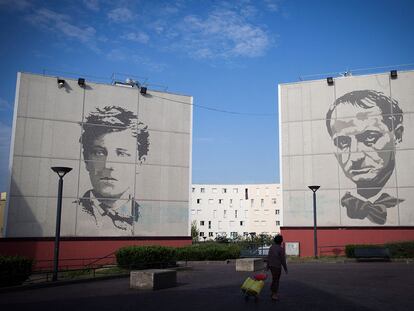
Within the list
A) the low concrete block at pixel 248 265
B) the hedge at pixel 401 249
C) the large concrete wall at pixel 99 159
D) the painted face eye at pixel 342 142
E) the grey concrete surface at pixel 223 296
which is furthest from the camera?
the painted face eye at pixel 342 142

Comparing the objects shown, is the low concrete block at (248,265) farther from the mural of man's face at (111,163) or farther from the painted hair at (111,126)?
the painted hair at (111,126)

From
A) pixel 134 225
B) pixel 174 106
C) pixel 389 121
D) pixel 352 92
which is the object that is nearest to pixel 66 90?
pixel 174 106

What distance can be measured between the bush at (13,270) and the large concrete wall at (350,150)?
70.8ft

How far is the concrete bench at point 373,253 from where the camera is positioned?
26.1m

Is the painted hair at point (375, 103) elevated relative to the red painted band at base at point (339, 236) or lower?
elevated

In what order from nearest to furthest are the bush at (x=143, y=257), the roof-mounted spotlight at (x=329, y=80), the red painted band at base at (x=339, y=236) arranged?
the bush at (x=143, y=257)
the red painted band at base at (x=339, y=236)
the roof-mounted spotlight at (x=329, y=80)

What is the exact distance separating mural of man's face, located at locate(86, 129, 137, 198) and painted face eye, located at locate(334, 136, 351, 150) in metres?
14.7

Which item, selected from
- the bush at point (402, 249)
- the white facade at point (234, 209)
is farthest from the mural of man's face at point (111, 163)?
the white facade at point (234, 209)

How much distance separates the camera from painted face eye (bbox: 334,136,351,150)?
33.2m

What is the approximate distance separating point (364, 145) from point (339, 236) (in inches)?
264

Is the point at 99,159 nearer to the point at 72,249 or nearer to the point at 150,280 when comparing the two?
the point at 72,249

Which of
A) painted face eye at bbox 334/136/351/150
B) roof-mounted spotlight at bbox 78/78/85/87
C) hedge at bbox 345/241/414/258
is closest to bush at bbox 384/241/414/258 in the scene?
hedge at bbox 345/241/414/258

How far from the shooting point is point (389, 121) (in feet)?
107

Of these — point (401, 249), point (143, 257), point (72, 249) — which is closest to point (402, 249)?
point (401, 249)
